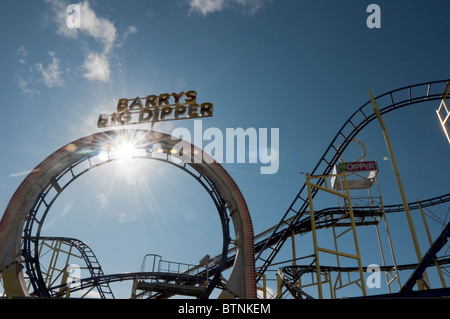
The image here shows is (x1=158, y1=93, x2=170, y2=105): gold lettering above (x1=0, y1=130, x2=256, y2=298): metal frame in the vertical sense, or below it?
above

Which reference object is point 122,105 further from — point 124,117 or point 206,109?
point 206,109

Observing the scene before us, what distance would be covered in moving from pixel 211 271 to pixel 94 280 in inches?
286

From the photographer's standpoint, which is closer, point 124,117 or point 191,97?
point 191,97

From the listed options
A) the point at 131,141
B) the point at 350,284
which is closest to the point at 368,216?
the point at 350,284

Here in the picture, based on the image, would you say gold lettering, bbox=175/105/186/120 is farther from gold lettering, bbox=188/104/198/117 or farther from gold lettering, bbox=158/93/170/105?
gold lettering, bbox=158/93/170/105

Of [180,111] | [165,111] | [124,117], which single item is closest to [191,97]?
[180,111]

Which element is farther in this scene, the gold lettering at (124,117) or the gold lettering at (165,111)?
the gold lettering at (124,117)

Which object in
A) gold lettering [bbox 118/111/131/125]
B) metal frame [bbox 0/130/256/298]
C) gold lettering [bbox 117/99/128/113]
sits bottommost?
metal frame [bbox 0/130/256/298]

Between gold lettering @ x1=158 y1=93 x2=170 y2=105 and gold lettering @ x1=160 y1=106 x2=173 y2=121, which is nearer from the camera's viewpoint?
gold lettering @ x1=160 y1=106 x2=173 y2=121

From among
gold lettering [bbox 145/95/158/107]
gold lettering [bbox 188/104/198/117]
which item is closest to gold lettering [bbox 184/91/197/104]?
gold lettering [bbox 188/104/198/117]

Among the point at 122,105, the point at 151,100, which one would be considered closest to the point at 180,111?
the point at 151,100

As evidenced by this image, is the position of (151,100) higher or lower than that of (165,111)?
higher

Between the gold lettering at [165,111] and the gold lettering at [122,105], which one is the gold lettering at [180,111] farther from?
the gold lettering at [122,105]

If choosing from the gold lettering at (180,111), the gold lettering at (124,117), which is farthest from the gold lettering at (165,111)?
the gold lettering at (124,117)
